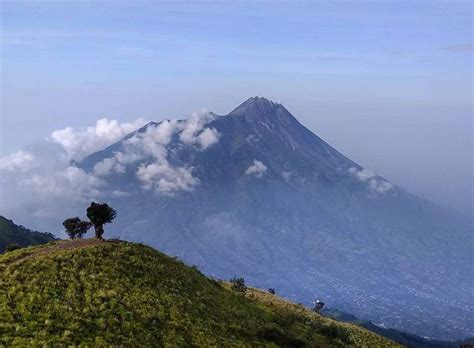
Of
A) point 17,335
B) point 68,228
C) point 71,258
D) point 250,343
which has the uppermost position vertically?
point 68,228

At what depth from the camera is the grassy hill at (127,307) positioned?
3991cm

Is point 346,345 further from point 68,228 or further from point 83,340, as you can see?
point 68,228

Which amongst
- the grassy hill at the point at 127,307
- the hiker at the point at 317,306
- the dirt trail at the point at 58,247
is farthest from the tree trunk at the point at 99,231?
the hiker at the point at 317,306

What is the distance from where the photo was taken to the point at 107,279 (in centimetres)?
4950

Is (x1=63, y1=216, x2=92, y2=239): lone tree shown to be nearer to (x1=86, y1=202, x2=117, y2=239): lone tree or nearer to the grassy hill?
(x1=86, y1=202, x2=117, y2=239): lone tree

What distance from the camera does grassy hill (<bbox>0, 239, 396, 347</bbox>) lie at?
39906mm

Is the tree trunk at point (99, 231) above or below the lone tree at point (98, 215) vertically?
below

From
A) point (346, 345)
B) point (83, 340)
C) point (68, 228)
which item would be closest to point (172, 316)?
point (83, 340)

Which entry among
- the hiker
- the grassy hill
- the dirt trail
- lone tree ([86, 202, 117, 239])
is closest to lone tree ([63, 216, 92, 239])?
lone tree ([86, 202, 117, 239])

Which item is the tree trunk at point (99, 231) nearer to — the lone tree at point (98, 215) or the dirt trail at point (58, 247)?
the lone tree at point (98, 215)

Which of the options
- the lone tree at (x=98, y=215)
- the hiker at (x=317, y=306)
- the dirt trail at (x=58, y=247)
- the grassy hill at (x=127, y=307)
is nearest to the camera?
the grassy hill at (x=127, y=307)

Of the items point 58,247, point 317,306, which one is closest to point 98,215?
point 58,247

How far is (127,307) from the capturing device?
45.3 metres

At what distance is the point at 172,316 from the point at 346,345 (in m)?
20.0
